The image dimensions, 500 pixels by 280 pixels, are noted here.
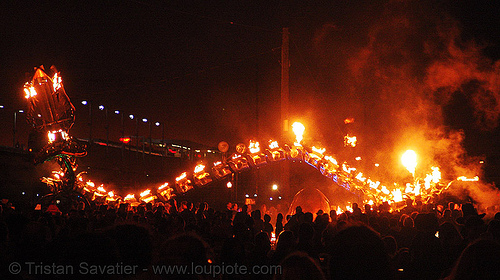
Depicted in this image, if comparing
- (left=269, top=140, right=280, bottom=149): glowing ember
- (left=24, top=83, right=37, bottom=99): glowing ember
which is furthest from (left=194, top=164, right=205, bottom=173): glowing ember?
(left=24, top=83, right=37, bottom=99): glowing ember

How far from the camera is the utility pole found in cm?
1984

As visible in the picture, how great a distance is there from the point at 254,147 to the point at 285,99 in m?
2.96

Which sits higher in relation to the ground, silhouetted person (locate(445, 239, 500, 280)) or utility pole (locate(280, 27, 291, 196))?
utility pole (locate(280, 27, 291, 196))

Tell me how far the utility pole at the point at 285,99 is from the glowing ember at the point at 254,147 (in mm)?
1763

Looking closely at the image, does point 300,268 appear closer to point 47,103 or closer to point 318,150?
point 47,103

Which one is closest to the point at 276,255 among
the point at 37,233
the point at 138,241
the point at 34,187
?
the point at 138,241

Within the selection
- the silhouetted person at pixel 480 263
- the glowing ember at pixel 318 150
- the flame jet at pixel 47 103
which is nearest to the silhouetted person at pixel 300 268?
the silhouetted person at pixel 480 263

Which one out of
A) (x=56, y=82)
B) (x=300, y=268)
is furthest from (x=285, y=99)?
(x=300, y=268)

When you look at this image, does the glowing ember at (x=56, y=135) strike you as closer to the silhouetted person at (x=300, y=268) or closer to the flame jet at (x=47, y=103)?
the flame jet at (x=47, y=103)

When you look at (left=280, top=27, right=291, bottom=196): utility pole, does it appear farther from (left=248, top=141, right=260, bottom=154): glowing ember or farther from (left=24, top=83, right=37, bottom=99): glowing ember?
(left=24, top=83, right=37, bottom=99): glowing ember

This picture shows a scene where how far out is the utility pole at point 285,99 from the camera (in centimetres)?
1984

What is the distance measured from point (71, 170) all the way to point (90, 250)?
13.8m

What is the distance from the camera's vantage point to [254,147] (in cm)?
1847

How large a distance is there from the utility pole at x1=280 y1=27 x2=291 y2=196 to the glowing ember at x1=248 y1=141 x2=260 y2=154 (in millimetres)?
1763
